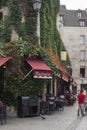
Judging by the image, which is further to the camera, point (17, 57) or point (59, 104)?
point (59, 104)

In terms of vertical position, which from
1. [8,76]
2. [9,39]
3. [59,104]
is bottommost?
[59,104]

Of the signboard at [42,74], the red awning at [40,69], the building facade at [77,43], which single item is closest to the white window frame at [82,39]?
the building facade at [77,43]

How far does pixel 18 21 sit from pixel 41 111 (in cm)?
543

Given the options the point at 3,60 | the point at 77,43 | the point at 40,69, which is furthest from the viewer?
the point at 77,43

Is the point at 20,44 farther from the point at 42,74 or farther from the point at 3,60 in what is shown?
the point at 42,74

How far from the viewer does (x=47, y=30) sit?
31.3 meters

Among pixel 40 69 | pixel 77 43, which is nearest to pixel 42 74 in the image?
pixel 40 69

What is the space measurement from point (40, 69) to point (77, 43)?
186 feet

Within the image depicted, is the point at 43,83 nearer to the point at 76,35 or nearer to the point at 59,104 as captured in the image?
the point at 59,104

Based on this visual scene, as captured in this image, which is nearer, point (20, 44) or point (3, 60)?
point (3, 60)

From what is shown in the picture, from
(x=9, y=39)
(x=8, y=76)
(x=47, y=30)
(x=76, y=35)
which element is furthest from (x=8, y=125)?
(x=76, y=35)

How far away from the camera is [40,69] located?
2456 cm

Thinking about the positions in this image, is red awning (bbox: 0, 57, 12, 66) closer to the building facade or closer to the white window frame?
the building facade

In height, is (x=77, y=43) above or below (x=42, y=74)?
below
